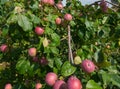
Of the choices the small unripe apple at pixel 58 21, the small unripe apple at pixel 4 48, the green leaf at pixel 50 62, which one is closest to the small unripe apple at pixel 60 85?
the green leaf at pixel 50 62

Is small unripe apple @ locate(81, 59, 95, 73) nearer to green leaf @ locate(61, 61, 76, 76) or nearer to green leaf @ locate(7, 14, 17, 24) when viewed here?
green leaf @ locate(61, 61, 76, 76)

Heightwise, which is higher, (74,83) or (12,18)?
(12,18)

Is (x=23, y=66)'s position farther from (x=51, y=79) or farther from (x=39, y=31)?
(x=51, y=79)

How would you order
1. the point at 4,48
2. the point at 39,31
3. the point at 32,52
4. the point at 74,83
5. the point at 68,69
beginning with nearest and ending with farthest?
the point at 74,83 < the point at 68,69 < the point at 32,52 < the point at 39,31 < the point at 4,48

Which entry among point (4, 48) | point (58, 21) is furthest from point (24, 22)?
point (4, 48)

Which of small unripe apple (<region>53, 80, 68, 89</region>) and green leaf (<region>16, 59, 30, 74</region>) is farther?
green leaf (<region>16, 59, 30, 74</region>)

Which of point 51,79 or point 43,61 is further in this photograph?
point 43,61

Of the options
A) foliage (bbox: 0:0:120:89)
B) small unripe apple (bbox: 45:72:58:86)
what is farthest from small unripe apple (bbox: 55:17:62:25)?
small unripe apple (bbox: 45:72:58:86)

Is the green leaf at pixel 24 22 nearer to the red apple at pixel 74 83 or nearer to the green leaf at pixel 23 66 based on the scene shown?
the green leaf at pixel 23 66

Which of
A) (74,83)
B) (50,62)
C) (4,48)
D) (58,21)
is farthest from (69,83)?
(4,48)

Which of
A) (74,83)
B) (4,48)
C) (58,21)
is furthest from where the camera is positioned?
(4,48)

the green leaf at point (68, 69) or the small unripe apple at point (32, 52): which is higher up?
the small unripe apple at point (32, 52)

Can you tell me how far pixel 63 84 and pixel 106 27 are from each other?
3.30 feet

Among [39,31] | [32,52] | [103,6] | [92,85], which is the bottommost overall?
[92,85]
